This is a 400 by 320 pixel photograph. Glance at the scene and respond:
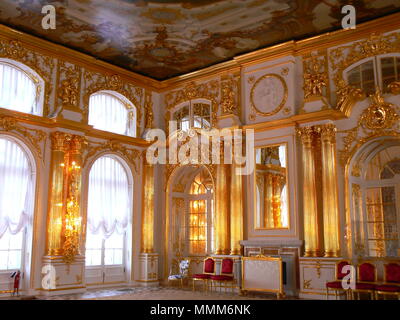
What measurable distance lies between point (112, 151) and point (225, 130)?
10.0 ft

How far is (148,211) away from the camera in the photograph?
39.7 ft

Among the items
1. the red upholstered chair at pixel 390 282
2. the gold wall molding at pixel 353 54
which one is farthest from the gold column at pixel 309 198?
the red upholstered chair at pixel 390 282

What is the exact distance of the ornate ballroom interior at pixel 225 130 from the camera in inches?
356

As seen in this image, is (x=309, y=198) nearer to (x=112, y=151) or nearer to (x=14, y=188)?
(x=112, y=151)

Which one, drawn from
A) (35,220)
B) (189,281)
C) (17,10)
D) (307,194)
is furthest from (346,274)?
(17,10)

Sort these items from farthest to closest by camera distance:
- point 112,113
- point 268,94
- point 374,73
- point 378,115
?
point 112,113, point 268,94, point 374,73, point 378,115

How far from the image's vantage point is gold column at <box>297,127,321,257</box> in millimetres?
9250

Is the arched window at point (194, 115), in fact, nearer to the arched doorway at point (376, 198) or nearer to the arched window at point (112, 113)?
the arched window at point (112, 113)

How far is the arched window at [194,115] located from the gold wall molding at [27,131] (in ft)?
12.9

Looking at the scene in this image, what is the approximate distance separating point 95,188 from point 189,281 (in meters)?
3.71

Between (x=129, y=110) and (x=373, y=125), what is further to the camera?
(x=129, y=110)

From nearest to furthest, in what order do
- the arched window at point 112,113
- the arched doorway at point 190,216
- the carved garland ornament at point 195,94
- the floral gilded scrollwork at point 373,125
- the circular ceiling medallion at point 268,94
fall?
the floral gilded scrollwork at point 373,125 < the circular ceiling medallion at point 268,94 < the arched window at point 112,113 < the carved garland ornament at point 195,94 < the arched doorway at point 190,216

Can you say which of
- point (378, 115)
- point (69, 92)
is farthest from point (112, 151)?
point (378, 115)
